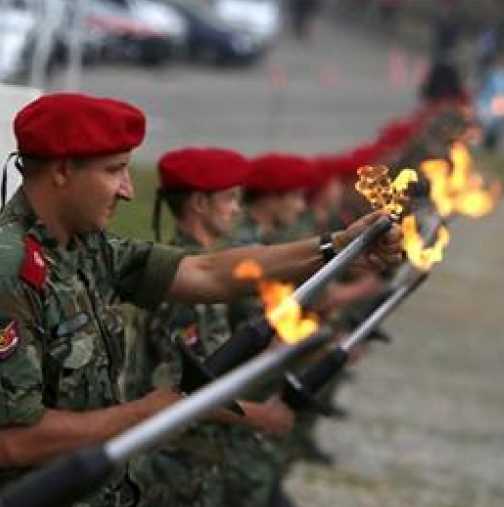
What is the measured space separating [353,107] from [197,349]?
22.3 metres

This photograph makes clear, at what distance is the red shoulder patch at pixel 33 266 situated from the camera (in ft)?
10.6

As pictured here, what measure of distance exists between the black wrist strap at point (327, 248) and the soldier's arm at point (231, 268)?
0.06ft

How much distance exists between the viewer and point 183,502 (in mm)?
4945

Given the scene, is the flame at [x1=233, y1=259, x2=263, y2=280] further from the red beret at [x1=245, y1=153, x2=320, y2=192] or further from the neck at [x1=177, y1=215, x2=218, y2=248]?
the red beret at [x1=245, y1=153, x2=320, y2=192]

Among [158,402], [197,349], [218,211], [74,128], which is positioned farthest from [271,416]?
[218,211]

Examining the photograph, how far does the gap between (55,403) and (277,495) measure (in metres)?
2.76

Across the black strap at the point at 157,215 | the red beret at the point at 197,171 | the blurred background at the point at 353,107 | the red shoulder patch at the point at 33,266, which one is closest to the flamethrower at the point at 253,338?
the red shoulder patch at the point at 33,266

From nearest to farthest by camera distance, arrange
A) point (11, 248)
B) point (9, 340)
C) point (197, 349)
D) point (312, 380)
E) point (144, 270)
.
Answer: point (9, 340), point (11, 248), point (312, 380), point (144, 270), point (197, 349)

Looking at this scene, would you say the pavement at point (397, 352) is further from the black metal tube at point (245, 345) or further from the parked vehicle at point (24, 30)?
the black metal tube at point (245, 345)

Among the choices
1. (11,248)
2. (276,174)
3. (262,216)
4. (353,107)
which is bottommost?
(353,107)

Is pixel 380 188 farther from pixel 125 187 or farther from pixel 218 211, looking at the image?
pixel 218 211

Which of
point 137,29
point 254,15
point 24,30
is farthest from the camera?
point 254,15

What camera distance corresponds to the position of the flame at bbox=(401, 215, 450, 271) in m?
3.62

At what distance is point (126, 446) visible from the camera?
2.28 m
